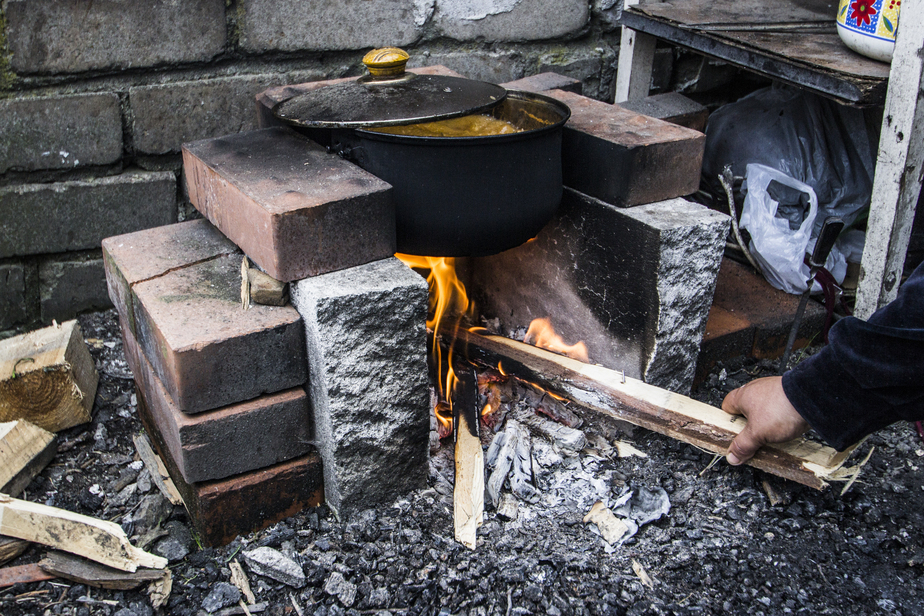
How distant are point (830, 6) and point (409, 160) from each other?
252 centimetres

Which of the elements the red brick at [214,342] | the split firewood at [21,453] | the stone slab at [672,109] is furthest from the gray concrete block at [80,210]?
the stone slab at [672,109]

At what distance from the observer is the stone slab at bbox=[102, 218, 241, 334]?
2258mm

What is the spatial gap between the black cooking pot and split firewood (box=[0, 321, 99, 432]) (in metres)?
1.13

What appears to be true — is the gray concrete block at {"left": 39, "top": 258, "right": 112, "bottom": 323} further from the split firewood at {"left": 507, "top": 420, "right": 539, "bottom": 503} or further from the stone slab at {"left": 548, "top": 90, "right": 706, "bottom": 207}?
the stone slab at {"left": 548, "top": 90, "right": 706, "bottom": 207}

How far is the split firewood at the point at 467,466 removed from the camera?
2.20 m

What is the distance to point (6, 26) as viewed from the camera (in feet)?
8.80

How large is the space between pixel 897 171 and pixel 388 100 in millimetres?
1753

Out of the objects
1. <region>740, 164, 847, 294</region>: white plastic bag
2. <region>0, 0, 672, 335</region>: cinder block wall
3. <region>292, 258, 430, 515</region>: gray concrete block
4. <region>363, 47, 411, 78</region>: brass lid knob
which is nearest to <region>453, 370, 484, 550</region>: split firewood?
<region>292, 258, 430, 515</region>: gray concrete block

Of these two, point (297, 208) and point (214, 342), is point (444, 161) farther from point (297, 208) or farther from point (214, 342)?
point (214, 342)

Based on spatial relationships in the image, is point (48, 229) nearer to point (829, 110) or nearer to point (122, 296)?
point (122, 296)

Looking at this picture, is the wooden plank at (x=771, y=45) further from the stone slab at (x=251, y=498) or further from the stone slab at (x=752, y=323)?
the stone slab at (x=251, y=498)

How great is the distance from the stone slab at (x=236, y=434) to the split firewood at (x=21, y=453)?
1.62 ft

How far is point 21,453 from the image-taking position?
7.76 feet

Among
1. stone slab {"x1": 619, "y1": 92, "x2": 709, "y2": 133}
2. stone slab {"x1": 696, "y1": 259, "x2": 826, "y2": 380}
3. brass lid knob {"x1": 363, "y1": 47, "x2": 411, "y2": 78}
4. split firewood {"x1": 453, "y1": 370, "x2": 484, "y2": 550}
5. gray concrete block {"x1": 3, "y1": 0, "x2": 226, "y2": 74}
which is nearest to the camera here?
split firewood {"x1": 453, "y1": 370, "x2": 484, "y2": 550}
